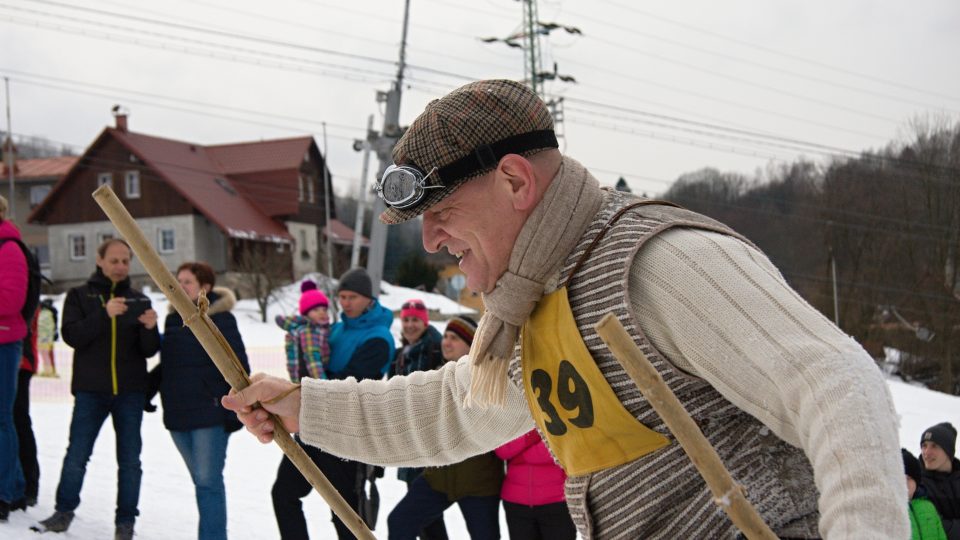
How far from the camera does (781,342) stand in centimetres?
149

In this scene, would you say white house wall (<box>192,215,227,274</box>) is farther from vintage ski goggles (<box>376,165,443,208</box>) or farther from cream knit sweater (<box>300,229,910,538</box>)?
cream knit sweater (<box>300,229,910,538</box>)

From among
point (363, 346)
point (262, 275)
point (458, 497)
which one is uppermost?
point (363, 346)

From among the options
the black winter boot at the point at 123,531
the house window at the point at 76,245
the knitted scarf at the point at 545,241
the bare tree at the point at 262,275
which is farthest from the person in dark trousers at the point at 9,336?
the house window at the point at 76,245

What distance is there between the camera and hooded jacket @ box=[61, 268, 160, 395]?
5.84m

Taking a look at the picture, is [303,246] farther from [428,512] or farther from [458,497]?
[458,497]

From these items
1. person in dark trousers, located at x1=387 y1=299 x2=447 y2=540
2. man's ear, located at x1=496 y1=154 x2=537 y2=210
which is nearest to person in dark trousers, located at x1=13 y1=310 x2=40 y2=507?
person in dark trousers, located at x1=387 y1=299 x2=447 y2=540

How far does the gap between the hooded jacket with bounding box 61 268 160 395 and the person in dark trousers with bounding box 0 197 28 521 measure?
11.0 inches

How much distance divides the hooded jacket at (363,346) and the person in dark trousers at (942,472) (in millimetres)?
3305

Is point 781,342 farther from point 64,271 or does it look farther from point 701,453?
point 64,271

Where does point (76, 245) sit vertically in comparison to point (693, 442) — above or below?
above

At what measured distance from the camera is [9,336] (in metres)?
5.76

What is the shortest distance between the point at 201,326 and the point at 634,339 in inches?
41.0

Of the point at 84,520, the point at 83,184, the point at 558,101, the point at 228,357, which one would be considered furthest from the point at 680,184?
the point at 228,357

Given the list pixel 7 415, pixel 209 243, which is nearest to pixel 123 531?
pixel 7 415
